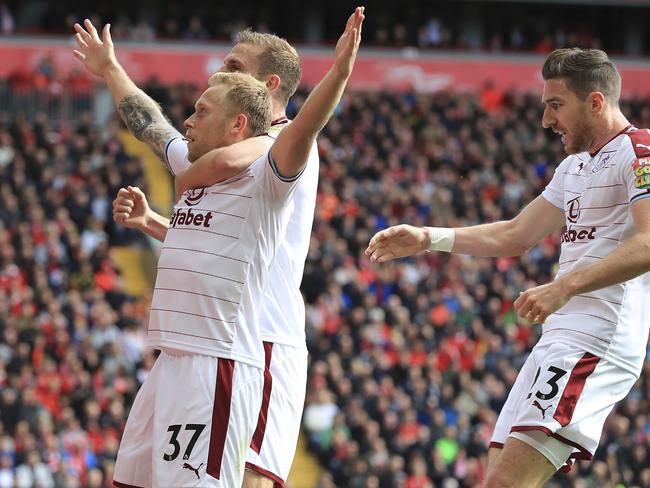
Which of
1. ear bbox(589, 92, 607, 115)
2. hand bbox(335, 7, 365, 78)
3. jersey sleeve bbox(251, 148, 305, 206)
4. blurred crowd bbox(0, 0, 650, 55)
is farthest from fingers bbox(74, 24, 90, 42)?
blurred crowd bbox(0, 0, 650, 55)

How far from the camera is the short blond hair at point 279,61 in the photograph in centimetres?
614

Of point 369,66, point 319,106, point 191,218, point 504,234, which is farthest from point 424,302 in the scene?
point 319,106

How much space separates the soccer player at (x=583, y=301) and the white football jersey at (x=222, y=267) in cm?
81

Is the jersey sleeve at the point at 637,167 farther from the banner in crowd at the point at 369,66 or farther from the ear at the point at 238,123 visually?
the banner in crowd at the point at 369,66

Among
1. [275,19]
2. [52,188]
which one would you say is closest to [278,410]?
[52,188]

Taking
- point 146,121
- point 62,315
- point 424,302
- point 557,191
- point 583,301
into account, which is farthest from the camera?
point 424,302

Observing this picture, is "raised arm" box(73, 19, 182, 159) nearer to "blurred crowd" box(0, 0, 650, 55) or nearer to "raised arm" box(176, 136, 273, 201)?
"raised arm" box(176, 136, 273, 201)

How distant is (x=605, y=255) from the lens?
541cm

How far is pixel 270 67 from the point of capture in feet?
20.1

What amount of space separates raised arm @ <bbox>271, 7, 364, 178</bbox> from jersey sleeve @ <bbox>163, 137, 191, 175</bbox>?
1.15m

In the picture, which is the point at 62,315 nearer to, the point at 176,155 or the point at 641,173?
the point at 176,155

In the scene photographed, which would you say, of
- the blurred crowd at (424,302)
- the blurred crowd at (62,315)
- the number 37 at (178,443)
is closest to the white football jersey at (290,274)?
the number 37 at (178,443)

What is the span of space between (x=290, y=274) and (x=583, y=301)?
4.70 ft

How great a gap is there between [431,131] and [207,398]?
24.4m
